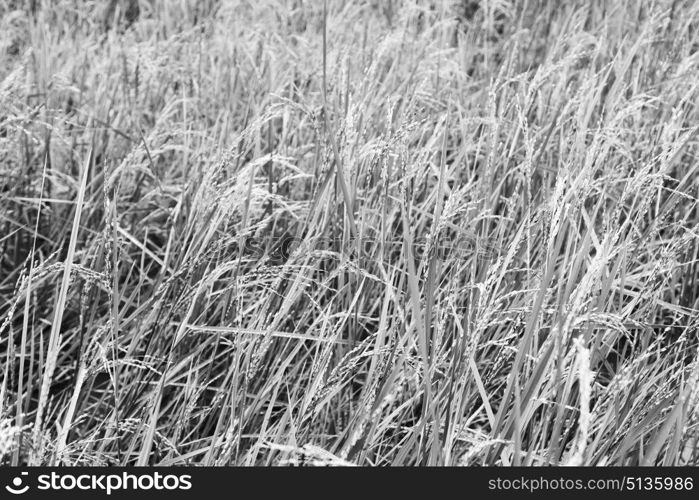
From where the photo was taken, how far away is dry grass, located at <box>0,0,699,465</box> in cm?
162

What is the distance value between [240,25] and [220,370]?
1.99 meters

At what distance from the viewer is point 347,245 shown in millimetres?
1992

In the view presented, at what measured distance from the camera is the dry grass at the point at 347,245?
5.30 feet

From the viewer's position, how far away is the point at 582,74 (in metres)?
2.89

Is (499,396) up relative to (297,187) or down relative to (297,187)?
down

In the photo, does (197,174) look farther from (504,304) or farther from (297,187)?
(504,304)
